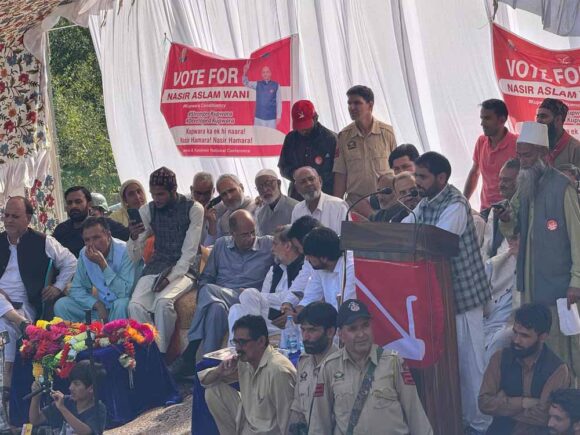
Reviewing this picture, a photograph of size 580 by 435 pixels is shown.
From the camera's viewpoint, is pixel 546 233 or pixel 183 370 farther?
pixel 183 370

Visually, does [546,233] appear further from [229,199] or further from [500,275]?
[229,199]

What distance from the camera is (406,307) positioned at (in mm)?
6809

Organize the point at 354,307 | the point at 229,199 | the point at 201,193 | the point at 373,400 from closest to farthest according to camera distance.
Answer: the point at 373,400 < the point at 354,307 < the point at 229,199 < the point at 201,193

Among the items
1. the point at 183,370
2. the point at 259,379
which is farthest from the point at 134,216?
the point at 259,379

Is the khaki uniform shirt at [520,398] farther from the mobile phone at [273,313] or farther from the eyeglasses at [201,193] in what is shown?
the eyeglasses at [201,193]

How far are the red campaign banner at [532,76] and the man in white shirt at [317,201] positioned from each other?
5.78 ft

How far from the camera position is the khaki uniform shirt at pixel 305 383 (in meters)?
6.96

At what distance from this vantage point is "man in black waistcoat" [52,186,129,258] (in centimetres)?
1077

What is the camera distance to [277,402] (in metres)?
7.32

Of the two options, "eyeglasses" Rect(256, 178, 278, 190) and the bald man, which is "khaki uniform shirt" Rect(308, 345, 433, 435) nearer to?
the bald man

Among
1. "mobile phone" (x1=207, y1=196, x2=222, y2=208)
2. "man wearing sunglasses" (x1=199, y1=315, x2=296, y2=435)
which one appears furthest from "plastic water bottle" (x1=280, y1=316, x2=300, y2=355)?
"mobile phone" (x1=207, y1=196, x2=222, y2=208)

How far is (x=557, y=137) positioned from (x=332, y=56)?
3.44 meters

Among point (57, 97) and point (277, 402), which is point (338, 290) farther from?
point (57, 97)

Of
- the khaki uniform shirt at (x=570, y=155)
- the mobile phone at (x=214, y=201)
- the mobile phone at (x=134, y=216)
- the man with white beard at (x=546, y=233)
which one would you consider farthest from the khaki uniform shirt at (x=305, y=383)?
the mobile phone at (x=214, y=201)
